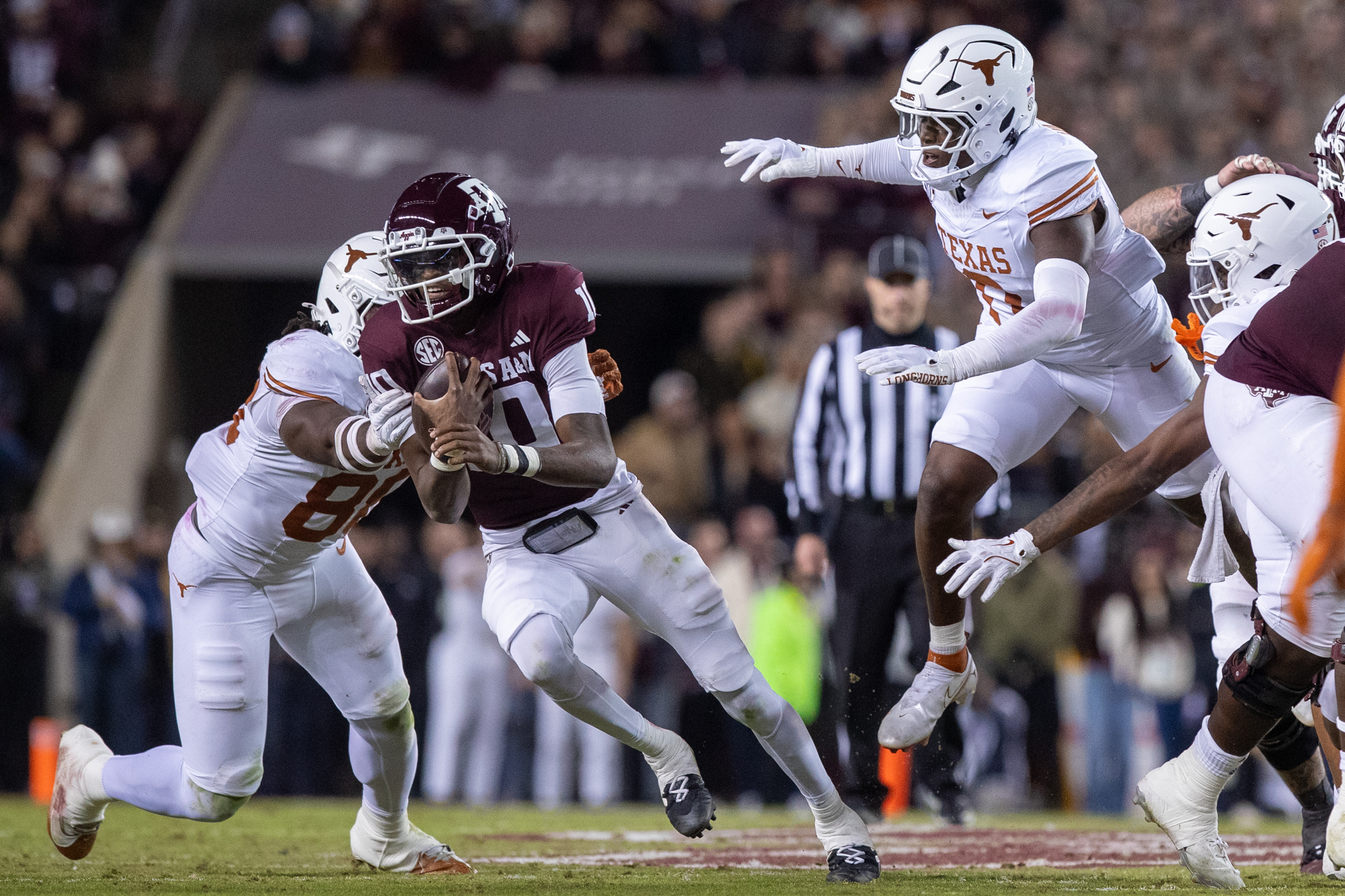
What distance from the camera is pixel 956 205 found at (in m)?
→ 4.80

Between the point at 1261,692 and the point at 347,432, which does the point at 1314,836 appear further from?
the point at 347,432

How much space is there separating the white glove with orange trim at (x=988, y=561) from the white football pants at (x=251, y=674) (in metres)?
1.67

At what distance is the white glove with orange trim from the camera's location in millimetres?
4500

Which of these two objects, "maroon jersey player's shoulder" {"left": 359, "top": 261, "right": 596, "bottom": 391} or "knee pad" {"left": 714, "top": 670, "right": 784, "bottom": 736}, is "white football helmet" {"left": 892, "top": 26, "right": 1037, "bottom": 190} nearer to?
"maroon jersey player's shoulder" {"left": 359, "top": 261, "right": 596, "bottom": 391}

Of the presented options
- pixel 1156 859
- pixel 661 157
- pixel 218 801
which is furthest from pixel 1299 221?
pixel 661 157

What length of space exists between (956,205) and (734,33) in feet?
27.5

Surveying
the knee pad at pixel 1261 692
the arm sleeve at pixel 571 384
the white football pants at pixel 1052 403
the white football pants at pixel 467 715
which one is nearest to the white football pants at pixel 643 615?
the arm sleeve at pixel 571 384

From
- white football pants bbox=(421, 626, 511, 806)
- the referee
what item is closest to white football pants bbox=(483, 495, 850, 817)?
the referee

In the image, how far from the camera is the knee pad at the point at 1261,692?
13.7 ft

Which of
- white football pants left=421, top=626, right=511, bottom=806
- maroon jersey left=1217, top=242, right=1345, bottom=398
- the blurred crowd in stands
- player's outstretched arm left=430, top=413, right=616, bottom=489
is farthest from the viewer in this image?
white football pants left=421, top=626, right=511, bottom=806

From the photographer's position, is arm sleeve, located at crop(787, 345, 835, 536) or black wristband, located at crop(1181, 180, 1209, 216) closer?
black wristband, located at crop(1181, 180, 1209, 216)

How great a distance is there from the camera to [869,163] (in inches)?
200

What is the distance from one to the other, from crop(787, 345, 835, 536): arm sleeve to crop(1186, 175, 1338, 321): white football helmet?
1969 mm

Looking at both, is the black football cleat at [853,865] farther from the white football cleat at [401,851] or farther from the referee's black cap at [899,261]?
the referee's black cap at [899,261]
